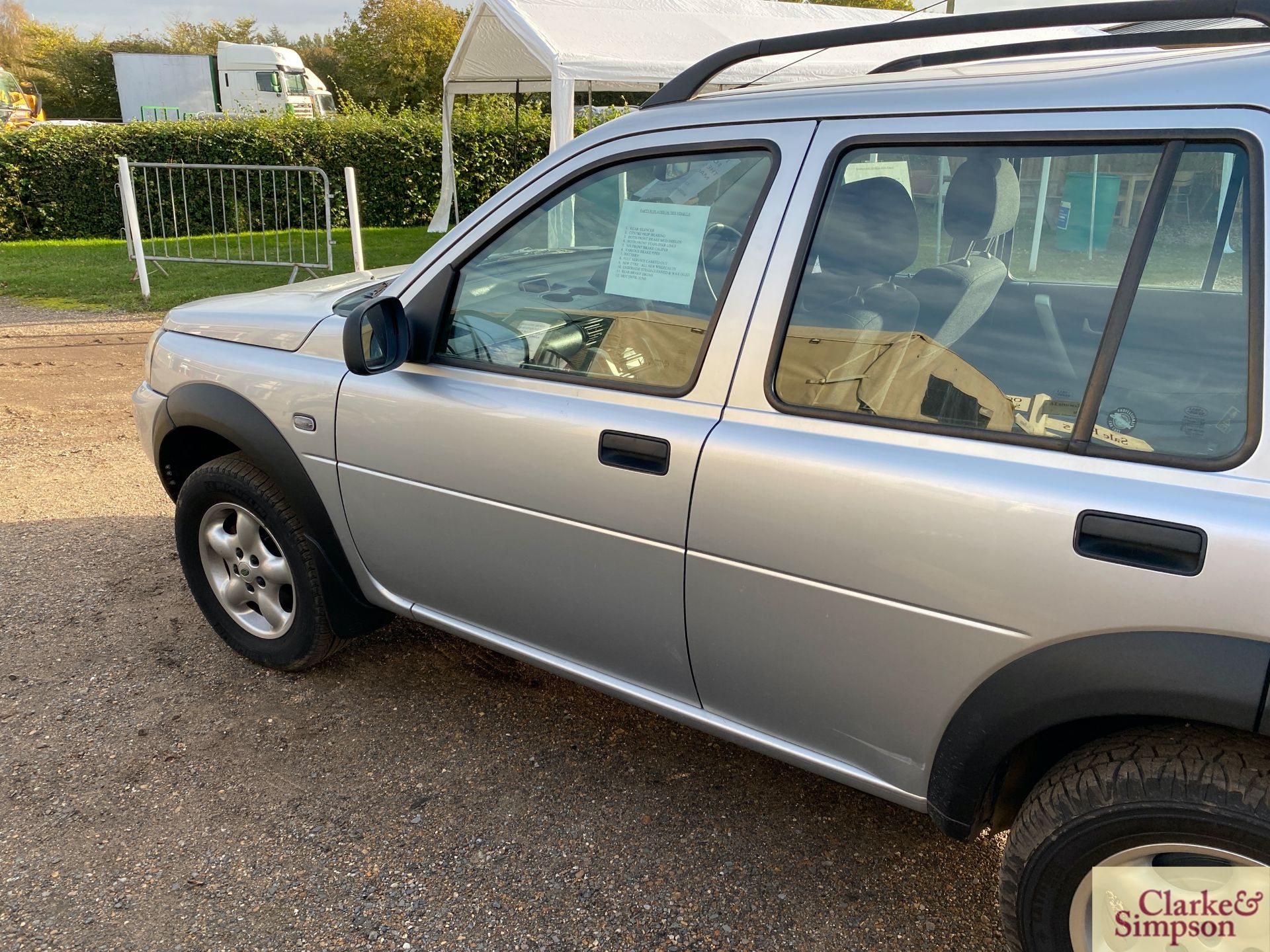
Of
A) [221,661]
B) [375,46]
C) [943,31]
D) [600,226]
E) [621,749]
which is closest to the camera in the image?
[943,31]

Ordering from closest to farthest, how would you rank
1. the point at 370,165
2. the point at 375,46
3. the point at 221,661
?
the point at 221,661 → the point at 370,165 → the point at 375,46

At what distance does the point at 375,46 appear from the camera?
35.9 meters

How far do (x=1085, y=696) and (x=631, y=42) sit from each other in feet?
33.7

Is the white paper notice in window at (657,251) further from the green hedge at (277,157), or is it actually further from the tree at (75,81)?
the tree at (75,81)

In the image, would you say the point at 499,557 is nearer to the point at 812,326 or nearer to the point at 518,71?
the point at 812,326

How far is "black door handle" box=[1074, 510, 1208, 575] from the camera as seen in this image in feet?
5.16

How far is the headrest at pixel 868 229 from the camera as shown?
2021 millimetres

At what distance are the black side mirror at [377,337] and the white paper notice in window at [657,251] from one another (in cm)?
61

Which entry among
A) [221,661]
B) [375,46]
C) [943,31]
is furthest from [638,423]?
[375,46]

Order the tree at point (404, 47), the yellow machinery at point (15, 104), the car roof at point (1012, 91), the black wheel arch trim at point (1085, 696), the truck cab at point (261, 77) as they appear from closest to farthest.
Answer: the black wheel arch trim at point (1085, 696) → the car roof at point (1012, 91) → the yellow machinery at point (15, 104) → the truck cab at point (261, 77) → the tree at point (404, 47)

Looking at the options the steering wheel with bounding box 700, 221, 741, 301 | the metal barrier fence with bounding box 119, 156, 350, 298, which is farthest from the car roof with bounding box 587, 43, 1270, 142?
the metal barrier fence with bounding box 119, 156, 350, 298

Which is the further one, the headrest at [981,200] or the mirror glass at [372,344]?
the mirror glass at [372,344]

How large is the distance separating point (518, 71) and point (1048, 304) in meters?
13.1

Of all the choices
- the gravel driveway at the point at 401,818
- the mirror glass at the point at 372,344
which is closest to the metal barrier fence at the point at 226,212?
the gravel driveway at the point at 401,818
